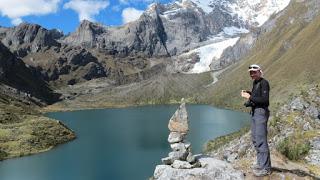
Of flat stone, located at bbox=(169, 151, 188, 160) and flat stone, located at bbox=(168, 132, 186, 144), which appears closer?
flat stone, located at bbox=(169, 151, 188, 160)

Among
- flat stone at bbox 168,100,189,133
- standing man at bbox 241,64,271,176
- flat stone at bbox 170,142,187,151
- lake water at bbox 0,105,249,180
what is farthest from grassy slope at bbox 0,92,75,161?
standing man at bbox 241,64,271,176

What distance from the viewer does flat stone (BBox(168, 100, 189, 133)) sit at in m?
28.3

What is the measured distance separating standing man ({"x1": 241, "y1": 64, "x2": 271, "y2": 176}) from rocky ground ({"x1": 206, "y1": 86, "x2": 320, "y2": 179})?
59.0 inches

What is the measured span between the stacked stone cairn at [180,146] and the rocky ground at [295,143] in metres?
2.79

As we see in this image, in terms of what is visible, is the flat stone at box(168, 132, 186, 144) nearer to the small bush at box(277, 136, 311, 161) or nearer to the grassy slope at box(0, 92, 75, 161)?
the small bush at box(277, 136, 311, 161)

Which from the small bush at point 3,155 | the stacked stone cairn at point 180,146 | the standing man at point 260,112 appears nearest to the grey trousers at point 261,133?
the standing man at point 260,112

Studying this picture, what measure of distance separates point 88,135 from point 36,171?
233 ft

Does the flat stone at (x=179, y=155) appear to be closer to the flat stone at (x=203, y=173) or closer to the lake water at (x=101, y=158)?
the flat stone at (x=203, y=173)

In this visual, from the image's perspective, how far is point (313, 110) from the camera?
224 feet

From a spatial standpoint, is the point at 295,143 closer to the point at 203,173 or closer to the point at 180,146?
the point at 180,146

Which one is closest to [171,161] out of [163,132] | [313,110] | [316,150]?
[316,150]

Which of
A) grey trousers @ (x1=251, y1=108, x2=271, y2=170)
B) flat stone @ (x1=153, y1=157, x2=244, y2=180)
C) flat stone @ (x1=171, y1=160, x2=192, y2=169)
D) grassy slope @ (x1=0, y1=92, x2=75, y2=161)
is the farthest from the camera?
grassy slope @ (x1=0, y1=92, x2=75, y2=161)

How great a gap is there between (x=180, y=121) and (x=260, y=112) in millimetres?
5634

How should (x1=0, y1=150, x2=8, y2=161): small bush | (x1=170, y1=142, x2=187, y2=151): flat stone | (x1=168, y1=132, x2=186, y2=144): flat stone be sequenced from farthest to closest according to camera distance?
(x1=0, y1=150, x2=8, y2=161): small bush
(x1=168, y1=132, x2=186, y2=144): flat stone
(x1=170, y1=142, x2=187, y2=151): flat stone
